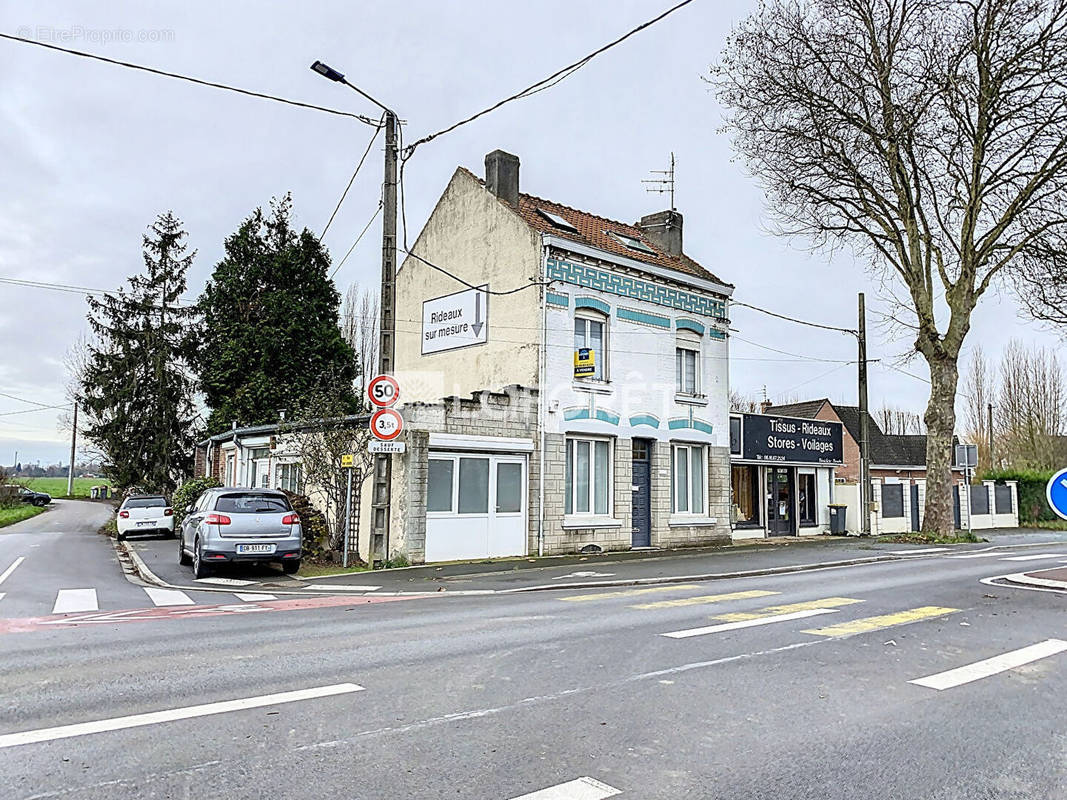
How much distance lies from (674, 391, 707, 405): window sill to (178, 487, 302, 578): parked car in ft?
36.4

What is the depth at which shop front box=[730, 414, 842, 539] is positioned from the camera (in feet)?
88.6

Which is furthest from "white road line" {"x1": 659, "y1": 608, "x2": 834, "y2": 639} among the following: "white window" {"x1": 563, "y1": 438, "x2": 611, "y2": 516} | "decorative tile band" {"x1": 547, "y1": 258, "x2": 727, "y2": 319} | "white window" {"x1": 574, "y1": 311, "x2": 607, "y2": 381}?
"decorative tile band" {"x1": 547, "y1": 258, "x2": 727, "y2": 319}

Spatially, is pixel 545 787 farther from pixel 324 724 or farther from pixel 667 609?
pixel 667 609

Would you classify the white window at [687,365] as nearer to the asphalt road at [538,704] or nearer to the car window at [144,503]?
the asphalt road at [538,704]

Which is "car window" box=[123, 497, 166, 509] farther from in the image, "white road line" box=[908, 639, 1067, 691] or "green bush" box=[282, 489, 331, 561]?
"white road line" box=[908, 639, 1067, 691]

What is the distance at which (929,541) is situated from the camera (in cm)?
2461

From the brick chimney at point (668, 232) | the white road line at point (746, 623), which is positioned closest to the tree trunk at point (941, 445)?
the brick chimney at point (668, 232)

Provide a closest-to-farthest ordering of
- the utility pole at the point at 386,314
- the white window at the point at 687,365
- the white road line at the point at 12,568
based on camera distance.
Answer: the utility pole at the point at 386,314 → the white road line at the point at 12,568 → the white window at the point at 687,365

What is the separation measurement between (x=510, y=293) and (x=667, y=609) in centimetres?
1152

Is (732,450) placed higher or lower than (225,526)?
higher

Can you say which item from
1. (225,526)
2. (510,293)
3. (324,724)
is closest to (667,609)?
(324,724)

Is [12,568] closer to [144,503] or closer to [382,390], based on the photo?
[382,390]

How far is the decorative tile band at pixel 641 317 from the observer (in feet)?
71.8

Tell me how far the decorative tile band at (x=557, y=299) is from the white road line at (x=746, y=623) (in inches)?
432
